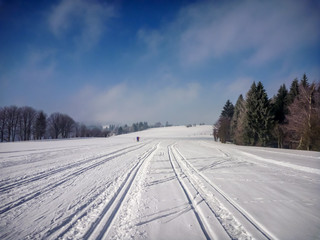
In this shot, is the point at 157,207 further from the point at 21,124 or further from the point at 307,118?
the point at 21,124

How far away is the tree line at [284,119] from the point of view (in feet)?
51.5

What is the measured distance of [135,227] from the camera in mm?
2699

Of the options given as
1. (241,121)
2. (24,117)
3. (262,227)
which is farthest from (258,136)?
(24,117)

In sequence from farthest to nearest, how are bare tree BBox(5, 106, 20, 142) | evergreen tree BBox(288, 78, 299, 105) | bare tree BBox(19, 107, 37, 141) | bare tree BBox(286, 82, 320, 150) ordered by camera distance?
bare tree BBox(19, 107, 37, 141)
bare tree BBox(5, 106, 20, 142)
evergreen tree BBox(288, 78, 299, 105)
bare tree BBox(286, 82, 320, 150)

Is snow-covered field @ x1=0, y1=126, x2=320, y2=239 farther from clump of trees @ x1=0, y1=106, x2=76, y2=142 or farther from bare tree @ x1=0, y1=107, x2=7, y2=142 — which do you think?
clump of trees @ x1=0, y1=106, x2=76, y2=142

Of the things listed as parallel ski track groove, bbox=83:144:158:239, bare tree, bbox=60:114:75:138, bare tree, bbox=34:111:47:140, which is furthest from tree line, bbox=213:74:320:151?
bare tree, bbox=60:114:75:138

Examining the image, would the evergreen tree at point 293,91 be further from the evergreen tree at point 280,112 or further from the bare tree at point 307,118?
the bare tree at point 307,118

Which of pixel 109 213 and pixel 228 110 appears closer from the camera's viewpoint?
pixel 109 213

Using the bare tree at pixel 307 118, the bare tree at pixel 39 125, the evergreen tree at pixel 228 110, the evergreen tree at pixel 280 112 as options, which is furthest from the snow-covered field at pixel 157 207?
the bare tree at pixel 39 125

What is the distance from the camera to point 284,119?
20922 mm

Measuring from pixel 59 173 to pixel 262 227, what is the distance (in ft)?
25.7

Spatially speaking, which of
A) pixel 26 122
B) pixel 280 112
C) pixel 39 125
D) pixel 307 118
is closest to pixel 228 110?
pixel 280 112

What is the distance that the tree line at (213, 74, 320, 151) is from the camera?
1570cm

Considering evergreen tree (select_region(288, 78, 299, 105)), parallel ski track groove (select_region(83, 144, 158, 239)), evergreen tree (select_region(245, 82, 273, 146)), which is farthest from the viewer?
evergreen tree (select_region(288, 78, 299, 105))
